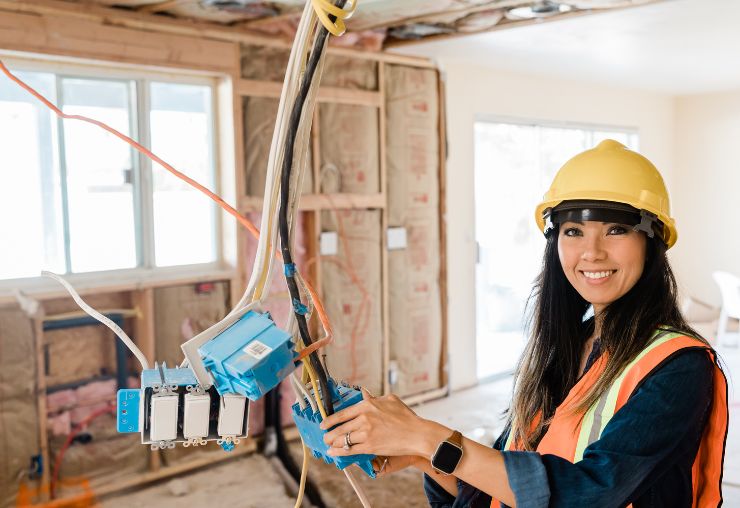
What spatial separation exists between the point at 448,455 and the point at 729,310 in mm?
5762

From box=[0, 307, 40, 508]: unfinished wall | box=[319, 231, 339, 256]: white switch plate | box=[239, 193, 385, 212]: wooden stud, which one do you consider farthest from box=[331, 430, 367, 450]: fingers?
box=[319, 231, 339, 256]: white switch plate

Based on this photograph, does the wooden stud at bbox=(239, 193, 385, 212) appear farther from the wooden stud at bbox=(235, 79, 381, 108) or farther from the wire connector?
the wire connector

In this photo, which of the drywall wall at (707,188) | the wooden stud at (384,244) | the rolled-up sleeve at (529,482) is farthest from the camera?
the drywall wall at (707,188)

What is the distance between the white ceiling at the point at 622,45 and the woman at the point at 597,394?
236 cm

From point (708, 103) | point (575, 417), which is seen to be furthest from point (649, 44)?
point (575, 417)

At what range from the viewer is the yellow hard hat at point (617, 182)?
117 centimetres

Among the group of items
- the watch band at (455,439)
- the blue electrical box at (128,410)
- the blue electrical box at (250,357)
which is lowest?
the watch band at (455,439)

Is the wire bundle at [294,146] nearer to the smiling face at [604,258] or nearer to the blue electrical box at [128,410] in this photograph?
the blue electrical box at [128,410]

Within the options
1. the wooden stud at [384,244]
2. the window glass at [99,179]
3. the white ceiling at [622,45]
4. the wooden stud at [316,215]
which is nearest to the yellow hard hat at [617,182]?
the white ceiling at [622,45]

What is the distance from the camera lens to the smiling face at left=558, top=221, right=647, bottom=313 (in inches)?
47.0

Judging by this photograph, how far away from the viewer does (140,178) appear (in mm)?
3389

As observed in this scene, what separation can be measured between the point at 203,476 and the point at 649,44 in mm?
3600

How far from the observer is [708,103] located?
7125 mm

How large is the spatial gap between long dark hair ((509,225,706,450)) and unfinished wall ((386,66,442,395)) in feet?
9.48
